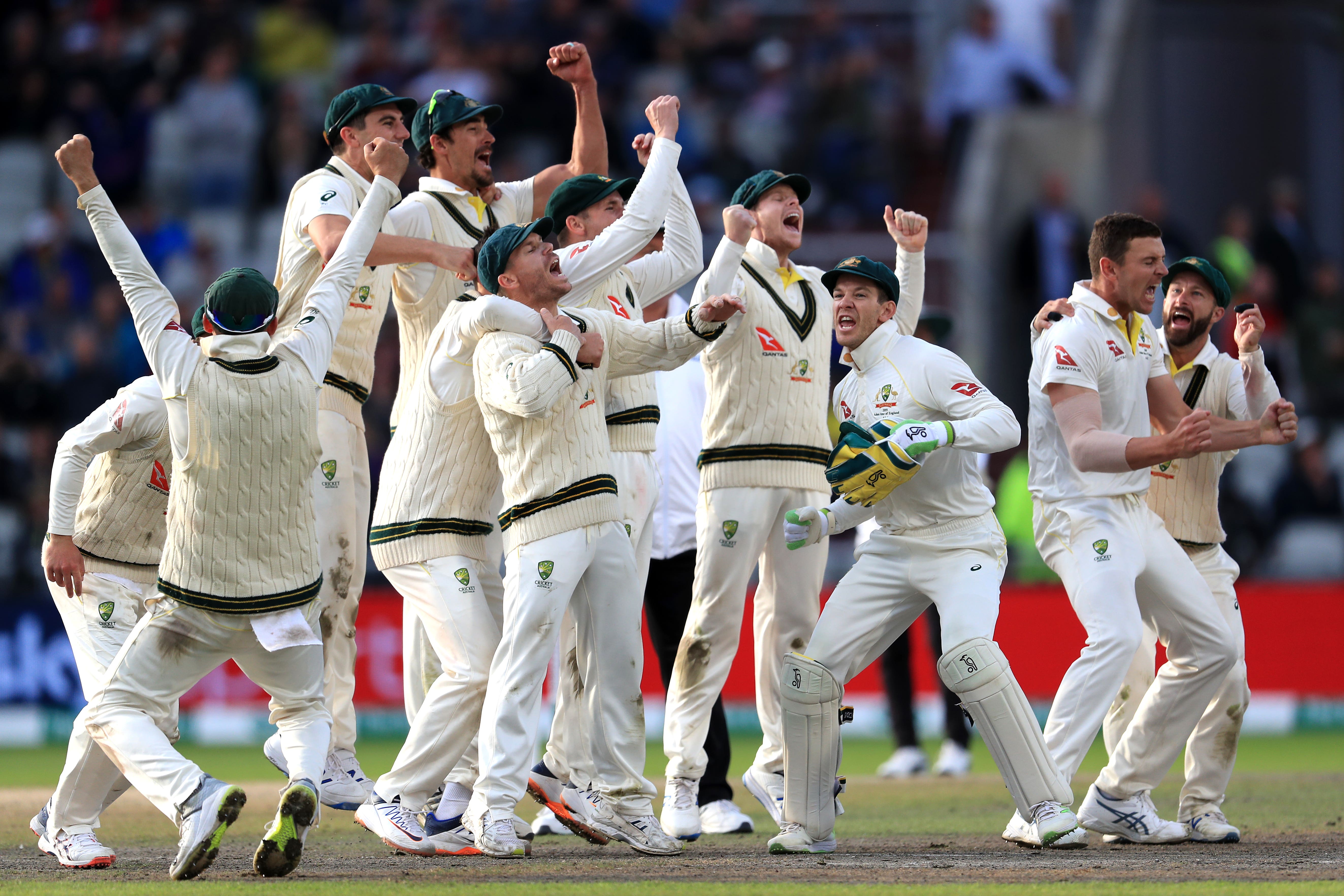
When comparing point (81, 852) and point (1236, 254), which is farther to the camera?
point (1236, 254)

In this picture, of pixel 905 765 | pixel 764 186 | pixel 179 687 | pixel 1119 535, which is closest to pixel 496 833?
pixel 179 687

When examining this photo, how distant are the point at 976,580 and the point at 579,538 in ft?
5.55

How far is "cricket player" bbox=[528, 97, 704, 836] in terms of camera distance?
24.5 feet

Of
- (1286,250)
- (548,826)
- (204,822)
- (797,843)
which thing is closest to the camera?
(204,822)

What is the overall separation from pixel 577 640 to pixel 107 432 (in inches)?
85.0

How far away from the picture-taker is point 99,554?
7.69 m

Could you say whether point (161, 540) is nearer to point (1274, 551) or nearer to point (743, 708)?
point (743, 708)

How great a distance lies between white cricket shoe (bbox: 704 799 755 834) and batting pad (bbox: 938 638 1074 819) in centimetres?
169

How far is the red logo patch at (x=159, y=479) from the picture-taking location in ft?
25.1

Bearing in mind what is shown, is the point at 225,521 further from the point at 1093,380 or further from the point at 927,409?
the point at 1093,380

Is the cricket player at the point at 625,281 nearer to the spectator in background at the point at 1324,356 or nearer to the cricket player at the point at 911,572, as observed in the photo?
the cricket player at the point at 911,572

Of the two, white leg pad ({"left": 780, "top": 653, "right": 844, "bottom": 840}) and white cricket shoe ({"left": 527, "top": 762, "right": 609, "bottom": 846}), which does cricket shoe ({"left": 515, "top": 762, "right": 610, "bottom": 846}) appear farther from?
white leg pad ({"left": 780, "top": 653, "right": 844, "bottom": 840})

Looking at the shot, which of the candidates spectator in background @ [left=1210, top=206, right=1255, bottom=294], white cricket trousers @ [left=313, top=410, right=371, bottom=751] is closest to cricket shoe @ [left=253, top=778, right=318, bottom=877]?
white cricket trousers @ [left=313, top=410, right=371, bottom=751]

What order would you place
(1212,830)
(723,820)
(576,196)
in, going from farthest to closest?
(723,820) → (576,196) → (1212,830)
